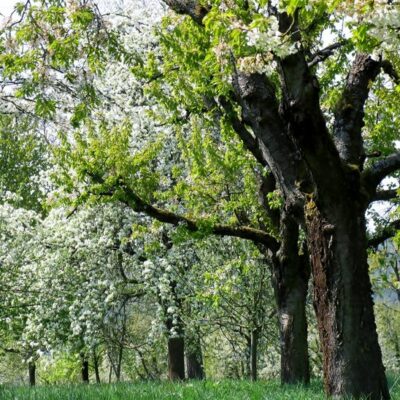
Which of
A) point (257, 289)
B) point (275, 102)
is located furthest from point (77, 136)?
point (257, 289)

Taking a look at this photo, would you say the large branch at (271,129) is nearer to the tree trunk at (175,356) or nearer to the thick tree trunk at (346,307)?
the thick tree trunk at (346,307)

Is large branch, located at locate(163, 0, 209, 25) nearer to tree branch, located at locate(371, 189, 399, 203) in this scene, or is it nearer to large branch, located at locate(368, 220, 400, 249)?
tree branch, located at locate(371, 189, 399, 203)

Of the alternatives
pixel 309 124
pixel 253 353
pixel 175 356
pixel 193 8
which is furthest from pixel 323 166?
pixel 175 356

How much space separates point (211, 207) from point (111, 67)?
7.99m

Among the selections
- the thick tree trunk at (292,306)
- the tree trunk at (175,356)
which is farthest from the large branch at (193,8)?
the tree trunk at (175,356)

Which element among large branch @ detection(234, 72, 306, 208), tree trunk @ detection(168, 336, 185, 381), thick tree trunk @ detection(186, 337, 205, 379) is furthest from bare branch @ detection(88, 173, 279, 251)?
thick tree trunk @ detection(186, 337, 205, 379)

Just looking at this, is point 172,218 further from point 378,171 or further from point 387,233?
point 387,233

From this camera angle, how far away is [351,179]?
7273 millimetres

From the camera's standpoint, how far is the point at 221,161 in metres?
13.1

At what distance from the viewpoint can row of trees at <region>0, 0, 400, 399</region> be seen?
6.73 m

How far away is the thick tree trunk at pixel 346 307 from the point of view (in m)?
6.85

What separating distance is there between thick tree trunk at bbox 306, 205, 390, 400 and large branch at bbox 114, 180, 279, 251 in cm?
347

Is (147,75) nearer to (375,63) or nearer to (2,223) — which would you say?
(375,63)

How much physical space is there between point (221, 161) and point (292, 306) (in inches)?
162
